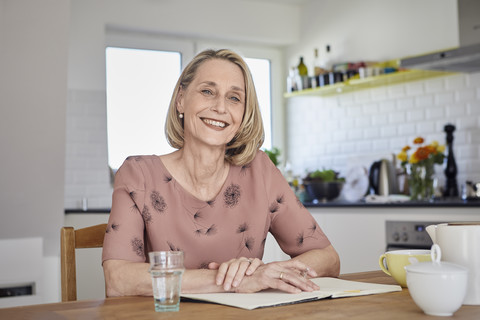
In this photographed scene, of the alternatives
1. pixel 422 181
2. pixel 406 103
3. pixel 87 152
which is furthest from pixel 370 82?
pixel 87 152

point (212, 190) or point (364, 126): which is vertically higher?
point (364, 126)

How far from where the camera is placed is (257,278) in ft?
4.46

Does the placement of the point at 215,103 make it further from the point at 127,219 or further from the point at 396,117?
the point at 396,117

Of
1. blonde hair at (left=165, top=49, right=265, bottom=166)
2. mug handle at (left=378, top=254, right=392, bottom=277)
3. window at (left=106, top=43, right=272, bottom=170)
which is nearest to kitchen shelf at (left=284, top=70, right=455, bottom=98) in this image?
window at (left=106, top=43, right=272, bottom=170)

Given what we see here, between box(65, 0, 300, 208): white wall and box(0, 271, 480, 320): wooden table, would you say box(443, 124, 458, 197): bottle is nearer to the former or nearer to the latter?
box(65, 0, 300, 208): white wall

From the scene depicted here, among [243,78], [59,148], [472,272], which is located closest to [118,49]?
[59,148]

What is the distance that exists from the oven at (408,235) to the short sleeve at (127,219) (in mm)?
1913

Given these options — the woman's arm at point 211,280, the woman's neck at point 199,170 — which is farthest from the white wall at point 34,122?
the woman's arm at point 211,280

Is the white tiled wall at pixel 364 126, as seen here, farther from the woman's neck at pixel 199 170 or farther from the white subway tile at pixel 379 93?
the woman's neck at pixel 199 170

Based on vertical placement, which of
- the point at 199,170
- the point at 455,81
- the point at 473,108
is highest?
the point at 455,81

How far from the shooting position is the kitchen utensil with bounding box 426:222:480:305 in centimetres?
117

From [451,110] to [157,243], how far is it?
3.26 metres

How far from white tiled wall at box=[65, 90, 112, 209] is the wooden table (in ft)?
11.7

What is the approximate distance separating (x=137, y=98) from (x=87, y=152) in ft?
2.15
